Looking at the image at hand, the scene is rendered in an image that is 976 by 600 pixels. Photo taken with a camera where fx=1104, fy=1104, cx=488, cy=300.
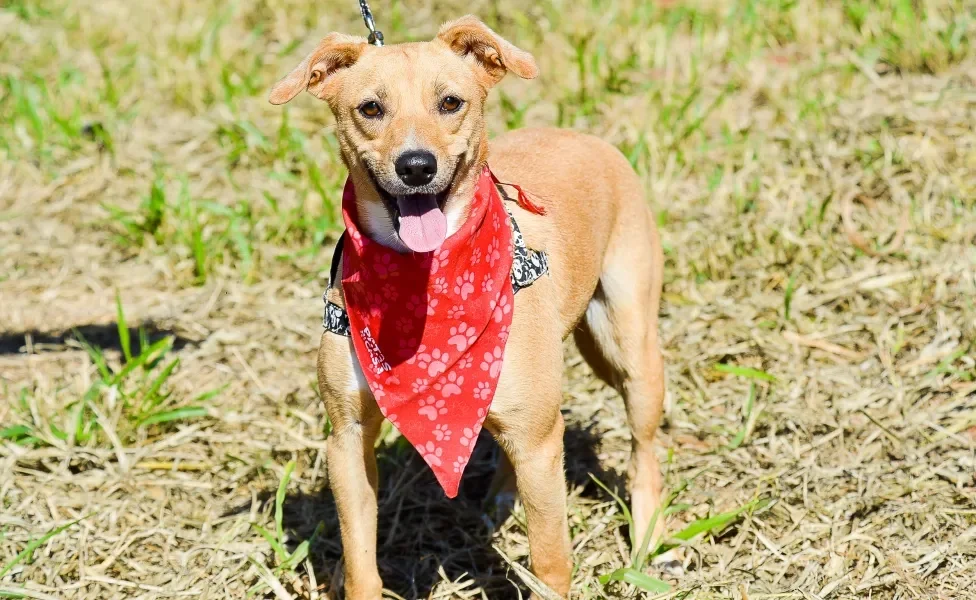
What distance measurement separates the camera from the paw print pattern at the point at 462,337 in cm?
416

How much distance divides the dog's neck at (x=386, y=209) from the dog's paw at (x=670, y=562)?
77.0 inches

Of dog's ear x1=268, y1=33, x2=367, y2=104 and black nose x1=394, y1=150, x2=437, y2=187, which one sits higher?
dog's ear x1=268, y1=33, x2=367, y2=104

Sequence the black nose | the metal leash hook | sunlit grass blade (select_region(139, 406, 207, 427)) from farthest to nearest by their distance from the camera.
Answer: sunlit grass blade (select_region(139, 406, 207, 427)), the metal leash hook, the black nose

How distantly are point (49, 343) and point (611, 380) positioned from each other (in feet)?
11.2

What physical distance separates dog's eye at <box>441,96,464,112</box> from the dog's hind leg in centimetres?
138

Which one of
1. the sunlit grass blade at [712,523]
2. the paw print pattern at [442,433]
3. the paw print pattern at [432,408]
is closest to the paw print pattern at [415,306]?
the paw print pattern at [432,408]

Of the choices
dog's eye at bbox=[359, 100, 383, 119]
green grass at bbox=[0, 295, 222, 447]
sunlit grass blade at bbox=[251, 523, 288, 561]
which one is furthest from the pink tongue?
green grass at bbox=[0, 295, 222, 447]

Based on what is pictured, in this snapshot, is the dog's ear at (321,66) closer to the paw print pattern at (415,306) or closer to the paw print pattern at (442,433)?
the paw print pattern at (415,306)

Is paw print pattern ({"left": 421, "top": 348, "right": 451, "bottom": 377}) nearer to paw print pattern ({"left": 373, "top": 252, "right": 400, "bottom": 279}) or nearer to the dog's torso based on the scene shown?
the dog's torso

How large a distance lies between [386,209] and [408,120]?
13.2 inches

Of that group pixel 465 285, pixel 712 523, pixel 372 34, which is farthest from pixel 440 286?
pixel 712 523

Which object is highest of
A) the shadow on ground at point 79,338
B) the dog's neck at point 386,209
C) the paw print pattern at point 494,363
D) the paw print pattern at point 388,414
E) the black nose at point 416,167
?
the black nose at point 416,167

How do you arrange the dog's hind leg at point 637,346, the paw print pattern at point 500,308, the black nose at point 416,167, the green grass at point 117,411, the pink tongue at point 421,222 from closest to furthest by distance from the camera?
1. the black nose at point 416,167
2. the pink tongue at point 421,222
3. the paw print pattern at point 500,308
4. the dog's hind leg at point 637,346
5. the green grass at point 117,411

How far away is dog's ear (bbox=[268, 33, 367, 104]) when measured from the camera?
4086 mm
